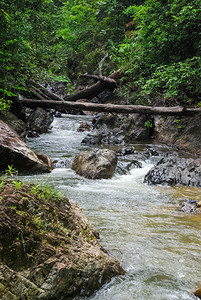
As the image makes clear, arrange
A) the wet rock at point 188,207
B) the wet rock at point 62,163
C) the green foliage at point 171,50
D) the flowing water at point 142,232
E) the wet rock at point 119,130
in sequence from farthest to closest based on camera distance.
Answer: the wet rock at point 119,130
the green foliage at point 171,50
the wet rock at point 62,163
the wet rock at point 188,207
the flowing water at point 142,232

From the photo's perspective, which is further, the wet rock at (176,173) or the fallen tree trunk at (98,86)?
the fallen tree trunk at (98,86)

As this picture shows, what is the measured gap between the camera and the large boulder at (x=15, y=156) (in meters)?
7.07

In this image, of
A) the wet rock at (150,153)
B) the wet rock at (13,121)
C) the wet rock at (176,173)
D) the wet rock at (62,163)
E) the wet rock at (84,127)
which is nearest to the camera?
the wet rock at (176,173)

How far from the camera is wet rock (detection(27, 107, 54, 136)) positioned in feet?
51.4

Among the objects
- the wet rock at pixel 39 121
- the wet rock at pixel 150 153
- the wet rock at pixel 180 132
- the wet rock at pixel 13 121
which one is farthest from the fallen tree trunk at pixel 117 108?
the wet rock at pixel 39 121

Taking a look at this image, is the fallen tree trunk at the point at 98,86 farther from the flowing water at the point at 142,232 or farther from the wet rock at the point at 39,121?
the flowing water at the point at 142,232

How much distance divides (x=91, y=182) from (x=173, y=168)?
2949 mm

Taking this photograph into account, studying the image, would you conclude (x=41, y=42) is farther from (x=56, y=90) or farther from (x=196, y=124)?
(x=56, y=90)

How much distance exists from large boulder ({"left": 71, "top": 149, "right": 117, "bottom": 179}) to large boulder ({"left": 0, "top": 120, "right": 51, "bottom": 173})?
121cm

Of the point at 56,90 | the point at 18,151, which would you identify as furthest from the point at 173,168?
the point at 56,90

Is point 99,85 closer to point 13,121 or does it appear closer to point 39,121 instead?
point 39,121

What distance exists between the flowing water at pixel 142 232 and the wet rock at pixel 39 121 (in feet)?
27.0

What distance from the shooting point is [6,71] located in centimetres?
862

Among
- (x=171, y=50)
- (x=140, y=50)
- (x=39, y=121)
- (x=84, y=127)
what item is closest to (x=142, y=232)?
(x=171, y=50)
